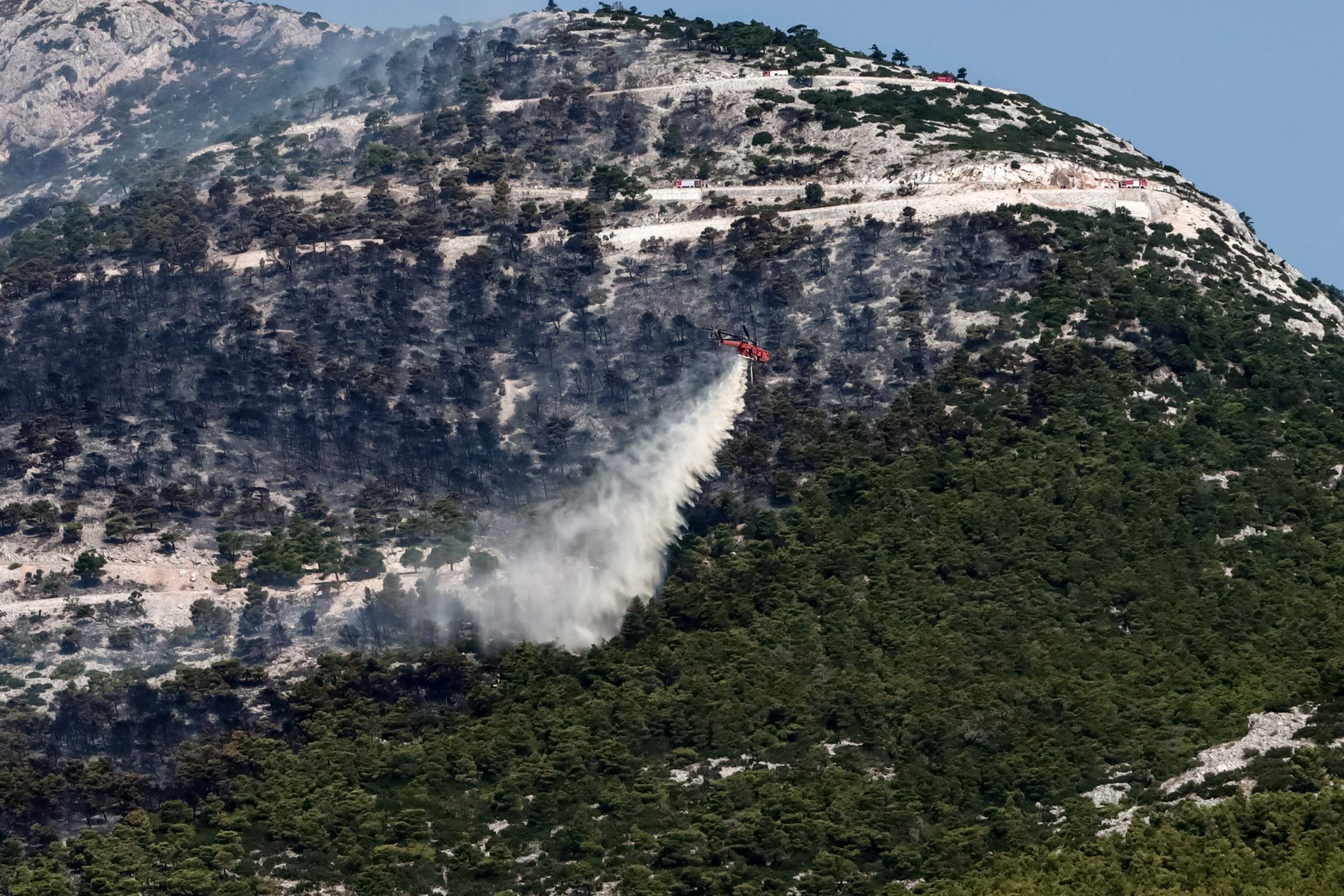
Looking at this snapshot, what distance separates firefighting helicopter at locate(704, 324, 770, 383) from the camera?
525 ft

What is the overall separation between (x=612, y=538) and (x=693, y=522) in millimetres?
5961

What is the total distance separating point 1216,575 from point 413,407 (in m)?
66.9

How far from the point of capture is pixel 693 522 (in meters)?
146

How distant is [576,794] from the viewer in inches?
4646

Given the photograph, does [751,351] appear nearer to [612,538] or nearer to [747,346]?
[747,346]

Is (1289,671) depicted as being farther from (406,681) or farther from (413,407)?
(413,407)

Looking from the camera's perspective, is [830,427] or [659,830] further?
[830,427]

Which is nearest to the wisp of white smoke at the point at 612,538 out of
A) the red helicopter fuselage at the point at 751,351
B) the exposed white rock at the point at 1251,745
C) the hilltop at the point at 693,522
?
the hilltop at the point at 693,522

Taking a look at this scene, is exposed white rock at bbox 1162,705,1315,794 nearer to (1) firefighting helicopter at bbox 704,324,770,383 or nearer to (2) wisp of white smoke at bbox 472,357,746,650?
(2) wisp of white smoke at bbox 472,357,746,650

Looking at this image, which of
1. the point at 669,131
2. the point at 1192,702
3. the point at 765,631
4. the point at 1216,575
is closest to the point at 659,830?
the point at 765,631

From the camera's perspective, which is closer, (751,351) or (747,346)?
(751,351)

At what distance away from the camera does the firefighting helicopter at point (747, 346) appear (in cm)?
16000

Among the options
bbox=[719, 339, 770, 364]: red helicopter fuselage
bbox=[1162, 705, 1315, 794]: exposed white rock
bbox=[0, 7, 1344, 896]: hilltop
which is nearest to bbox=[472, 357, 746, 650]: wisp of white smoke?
bbox=[0, 7, 1344, 896]: hilltop

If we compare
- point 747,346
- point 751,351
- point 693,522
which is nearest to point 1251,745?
point 693,522
